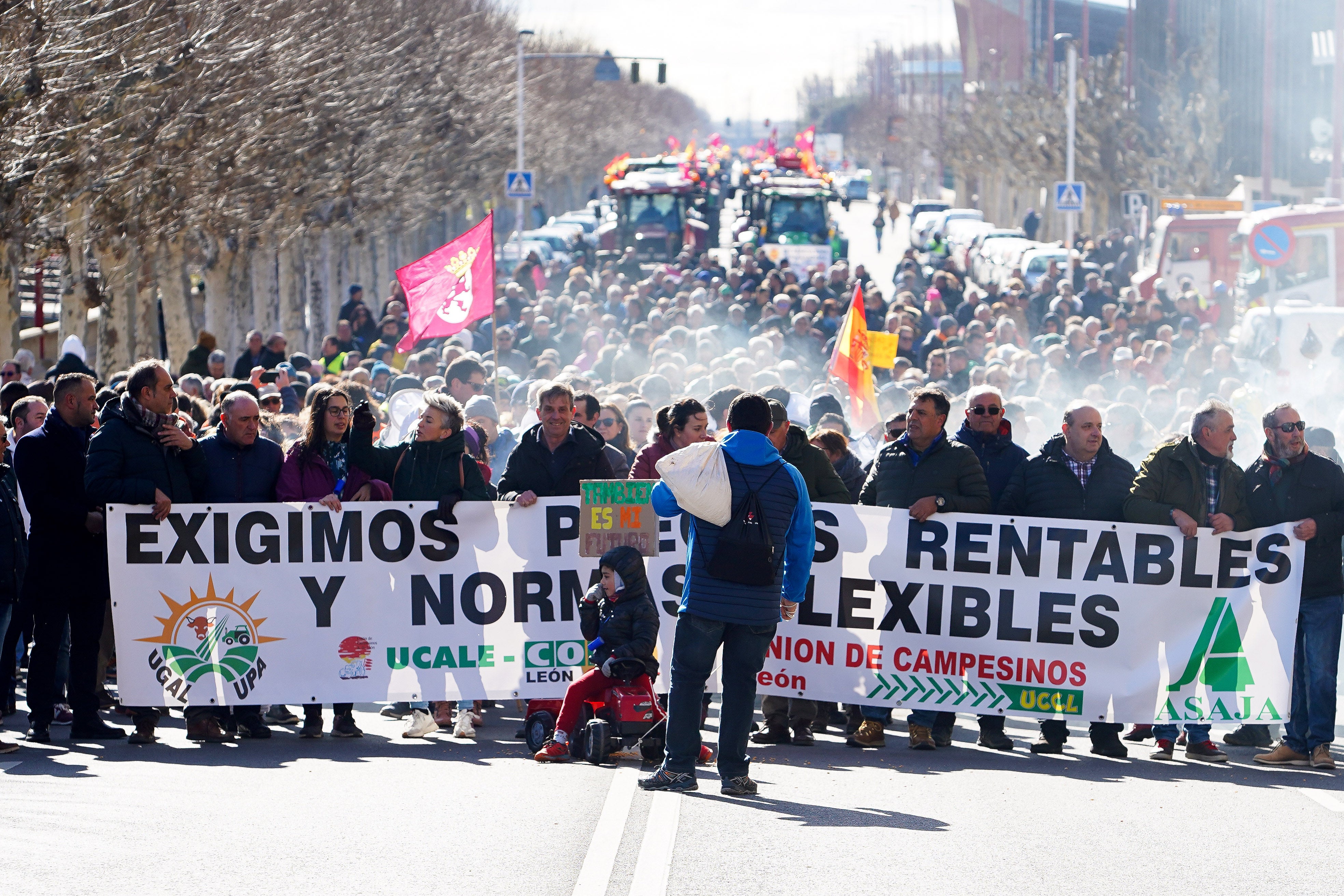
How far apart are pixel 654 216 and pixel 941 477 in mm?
40984

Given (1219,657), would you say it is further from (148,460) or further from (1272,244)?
(1272,244)

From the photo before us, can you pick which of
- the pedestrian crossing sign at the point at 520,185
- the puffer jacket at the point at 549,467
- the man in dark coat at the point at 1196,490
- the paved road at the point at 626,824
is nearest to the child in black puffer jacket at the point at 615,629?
the paved road at the point at 626,824

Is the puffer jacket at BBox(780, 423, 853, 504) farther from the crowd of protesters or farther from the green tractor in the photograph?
the green tractor

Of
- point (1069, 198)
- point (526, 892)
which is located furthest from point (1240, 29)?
point (526, 892)

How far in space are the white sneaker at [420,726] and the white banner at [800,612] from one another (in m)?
0.13

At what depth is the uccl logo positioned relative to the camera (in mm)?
9492

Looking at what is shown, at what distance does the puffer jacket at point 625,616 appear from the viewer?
361 inches

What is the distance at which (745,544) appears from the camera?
7934 mm

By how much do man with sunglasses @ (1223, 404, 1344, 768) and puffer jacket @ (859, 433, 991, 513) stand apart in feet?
4.50

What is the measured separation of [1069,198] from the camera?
122 feet

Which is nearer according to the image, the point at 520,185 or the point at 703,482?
the point at 703,482

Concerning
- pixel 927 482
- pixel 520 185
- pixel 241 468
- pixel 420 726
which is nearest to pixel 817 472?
pixel 927 482

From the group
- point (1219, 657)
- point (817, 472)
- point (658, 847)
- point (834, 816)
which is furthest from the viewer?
point (817, 472)

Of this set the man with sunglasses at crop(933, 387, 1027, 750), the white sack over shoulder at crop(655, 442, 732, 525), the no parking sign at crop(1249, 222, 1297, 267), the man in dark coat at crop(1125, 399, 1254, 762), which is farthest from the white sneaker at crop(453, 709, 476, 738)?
the no parking sign at crop(1249, 222, 1297, 267)
